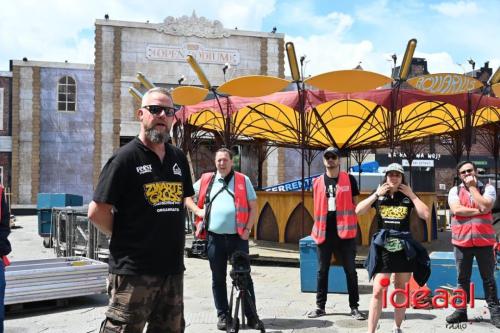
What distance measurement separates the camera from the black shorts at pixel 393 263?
466cm

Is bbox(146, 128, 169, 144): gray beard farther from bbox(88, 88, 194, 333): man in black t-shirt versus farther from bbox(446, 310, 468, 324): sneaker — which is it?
bbox(446, 310, 468, 324): sneaker

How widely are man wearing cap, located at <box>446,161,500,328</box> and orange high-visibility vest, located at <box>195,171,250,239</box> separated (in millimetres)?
2353

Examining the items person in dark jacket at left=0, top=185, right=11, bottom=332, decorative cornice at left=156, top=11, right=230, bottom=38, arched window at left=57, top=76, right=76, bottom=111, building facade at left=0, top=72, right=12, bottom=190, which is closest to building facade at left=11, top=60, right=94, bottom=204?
arched window at left=57, top=76, right=76, bottom=111

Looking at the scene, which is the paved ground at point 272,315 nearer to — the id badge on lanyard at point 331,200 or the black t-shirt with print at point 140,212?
the id badge on lanyard at point 331,200

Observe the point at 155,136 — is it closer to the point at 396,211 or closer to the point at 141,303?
the point at 141,303

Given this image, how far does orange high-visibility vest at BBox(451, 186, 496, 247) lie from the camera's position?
17.9 ft

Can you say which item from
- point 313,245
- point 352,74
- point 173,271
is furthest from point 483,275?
point 352,74

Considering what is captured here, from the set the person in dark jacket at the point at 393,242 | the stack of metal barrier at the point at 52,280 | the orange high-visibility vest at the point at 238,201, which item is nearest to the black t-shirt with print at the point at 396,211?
the person in dark jacket at the point at 393,242

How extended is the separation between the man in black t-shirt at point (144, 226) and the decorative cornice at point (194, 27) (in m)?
28.5

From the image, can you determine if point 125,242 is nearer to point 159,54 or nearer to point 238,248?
point 238,248

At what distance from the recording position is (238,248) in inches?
213

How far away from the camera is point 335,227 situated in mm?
6062

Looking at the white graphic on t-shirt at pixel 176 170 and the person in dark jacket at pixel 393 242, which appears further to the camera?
the person in dark jacket at pixel 393 242

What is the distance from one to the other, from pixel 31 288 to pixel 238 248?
2.80 meters
